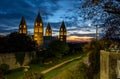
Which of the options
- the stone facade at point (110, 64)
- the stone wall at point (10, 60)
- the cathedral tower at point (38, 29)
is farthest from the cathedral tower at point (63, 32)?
the stone facade at point (110, 64)

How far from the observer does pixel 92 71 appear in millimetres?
23406

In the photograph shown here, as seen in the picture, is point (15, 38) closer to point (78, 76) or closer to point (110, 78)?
point (78, 76)

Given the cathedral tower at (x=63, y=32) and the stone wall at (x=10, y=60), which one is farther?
the cathedral tower at (x=63, y=32)

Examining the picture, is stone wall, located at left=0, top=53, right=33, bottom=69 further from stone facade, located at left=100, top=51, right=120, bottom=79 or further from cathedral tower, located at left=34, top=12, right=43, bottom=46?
cathedral tower, located at left=34, top=12, right=43, bottom=46

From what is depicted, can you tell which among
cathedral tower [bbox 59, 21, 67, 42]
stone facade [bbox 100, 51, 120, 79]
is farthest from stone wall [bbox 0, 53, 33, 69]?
cathedral tower [bbox 59, 21, 67, 42]

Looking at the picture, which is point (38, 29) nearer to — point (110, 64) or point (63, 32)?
point (63, 32)

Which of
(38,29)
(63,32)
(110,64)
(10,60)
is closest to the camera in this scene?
(110,64)

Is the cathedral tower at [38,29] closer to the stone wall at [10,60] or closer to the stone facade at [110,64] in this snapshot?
the stone wall at [10,60]

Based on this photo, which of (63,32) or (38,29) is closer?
(38,29)

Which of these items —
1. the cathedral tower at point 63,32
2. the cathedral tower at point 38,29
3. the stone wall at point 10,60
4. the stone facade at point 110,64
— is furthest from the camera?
the cathedral tower at point 63,32

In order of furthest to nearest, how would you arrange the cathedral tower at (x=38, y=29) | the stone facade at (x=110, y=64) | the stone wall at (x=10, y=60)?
the cathedral tower at (x=38, y=29)
the stone wall at (x=10, y=60)
the stone facade at (x=110, y=64)

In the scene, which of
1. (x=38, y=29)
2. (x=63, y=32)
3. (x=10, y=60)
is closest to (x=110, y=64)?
(x=10, y=60)

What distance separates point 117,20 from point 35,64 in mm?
52640

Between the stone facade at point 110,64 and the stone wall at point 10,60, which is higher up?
the stone facade at point 110,64
